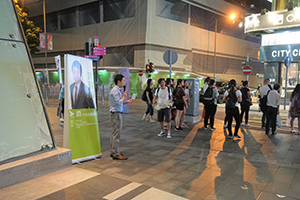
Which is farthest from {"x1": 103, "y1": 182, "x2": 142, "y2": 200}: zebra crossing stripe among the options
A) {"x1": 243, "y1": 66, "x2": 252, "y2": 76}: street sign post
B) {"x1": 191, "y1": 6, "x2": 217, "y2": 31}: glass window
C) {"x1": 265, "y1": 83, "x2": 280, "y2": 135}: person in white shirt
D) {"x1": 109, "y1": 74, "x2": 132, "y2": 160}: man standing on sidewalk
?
{"x1": 191, "y1": 6, "x2": 217, "y2": 31}: glass window

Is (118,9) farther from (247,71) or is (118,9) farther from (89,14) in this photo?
(247,71)

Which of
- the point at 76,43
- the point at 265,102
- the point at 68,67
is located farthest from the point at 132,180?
the point at 76,43

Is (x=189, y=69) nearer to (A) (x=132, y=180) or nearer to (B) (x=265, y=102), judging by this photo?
(B) (x=265, y=102)

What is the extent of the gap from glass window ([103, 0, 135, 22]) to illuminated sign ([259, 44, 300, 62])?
608 inches

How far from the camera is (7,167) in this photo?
3885 mm

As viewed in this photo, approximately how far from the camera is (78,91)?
5.25 meters

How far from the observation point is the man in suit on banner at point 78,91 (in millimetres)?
5164

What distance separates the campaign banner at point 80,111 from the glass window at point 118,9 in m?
24.1

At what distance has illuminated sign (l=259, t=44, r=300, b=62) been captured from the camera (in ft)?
54.2

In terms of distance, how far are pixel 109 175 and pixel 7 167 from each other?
168 centimetres

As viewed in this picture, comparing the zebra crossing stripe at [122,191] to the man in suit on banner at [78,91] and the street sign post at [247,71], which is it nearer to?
the man in suit on banner at [78,91]

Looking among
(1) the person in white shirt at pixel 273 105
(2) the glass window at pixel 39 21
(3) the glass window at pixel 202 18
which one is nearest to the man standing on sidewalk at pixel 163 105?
(1) the person in white shirt at pixel 273 105

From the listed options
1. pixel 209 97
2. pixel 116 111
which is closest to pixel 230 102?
pixel 209 97

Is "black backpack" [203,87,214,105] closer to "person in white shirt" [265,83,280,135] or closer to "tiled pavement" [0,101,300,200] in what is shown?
"tiled pavement" [0,101,300,200]
